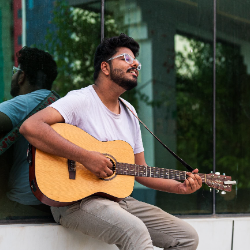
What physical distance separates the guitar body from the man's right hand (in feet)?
0.24

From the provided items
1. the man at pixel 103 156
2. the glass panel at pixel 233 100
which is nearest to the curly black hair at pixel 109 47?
the man at pixel 103 156

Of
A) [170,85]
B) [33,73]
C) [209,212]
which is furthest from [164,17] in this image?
[209,212]

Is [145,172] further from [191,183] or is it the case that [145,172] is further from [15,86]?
[15,86]

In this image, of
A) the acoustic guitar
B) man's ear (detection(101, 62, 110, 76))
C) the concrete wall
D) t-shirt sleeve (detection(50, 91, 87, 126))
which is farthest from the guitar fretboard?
man's ear (detection(101, 62, 110, 76))

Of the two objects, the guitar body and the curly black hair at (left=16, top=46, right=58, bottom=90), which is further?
the curly black hair at (left=16, top=46, right=58, bottom=90)

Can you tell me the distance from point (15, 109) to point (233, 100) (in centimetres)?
288

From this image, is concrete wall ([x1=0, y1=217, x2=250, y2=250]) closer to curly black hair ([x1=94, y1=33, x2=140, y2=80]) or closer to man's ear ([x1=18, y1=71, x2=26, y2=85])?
man's ear ([x1=18, y1=71, x2=26, y2=85])

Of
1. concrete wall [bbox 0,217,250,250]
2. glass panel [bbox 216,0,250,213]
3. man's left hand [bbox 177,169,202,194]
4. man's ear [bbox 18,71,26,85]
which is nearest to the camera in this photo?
concrete wall [bbox 0,217,250,250]

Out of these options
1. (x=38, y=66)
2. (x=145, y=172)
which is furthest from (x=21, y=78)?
(x=145, y=172)

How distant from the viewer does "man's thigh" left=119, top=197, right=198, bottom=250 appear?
10.4 feet

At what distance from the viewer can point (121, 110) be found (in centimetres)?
347

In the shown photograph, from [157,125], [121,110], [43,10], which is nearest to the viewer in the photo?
[121,110]

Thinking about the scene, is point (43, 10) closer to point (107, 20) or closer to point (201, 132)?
point (107, 20)

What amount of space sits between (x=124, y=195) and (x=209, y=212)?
2.13 m
